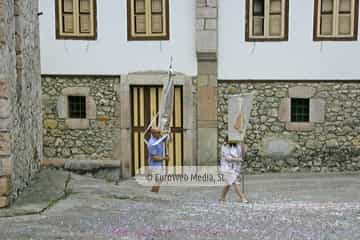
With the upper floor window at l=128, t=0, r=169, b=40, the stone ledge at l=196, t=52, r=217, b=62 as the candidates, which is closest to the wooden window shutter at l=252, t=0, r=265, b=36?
the stone ledge at l=196, t=52, r=217, b=62

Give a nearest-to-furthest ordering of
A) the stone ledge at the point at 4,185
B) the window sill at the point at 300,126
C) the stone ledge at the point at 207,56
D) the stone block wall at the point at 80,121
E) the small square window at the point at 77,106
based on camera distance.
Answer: the stone ledge at the point at 4,185, the stone ledge at the point at 207,56, the window sill at the point at 300,126, the stone block wall at the point at 80,121, the small square window at the point at 77,106

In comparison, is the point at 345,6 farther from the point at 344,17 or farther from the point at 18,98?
the point at 18,98

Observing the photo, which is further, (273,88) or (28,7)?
(273,88)

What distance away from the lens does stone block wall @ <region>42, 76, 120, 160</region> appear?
38.4 feet

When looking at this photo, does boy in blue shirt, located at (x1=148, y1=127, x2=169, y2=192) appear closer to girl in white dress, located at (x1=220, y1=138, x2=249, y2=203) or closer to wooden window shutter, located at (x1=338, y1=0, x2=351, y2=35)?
girl in white dress, located at (x1=220, y1=138, x2=249, y2=203)

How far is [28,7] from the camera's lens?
7.52m

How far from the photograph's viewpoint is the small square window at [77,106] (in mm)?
11828

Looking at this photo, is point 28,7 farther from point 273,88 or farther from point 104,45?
point 273,88

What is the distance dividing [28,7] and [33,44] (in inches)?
27.8

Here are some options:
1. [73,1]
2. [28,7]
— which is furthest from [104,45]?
[28,7]

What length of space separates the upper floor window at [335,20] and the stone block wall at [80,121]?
16.6ft

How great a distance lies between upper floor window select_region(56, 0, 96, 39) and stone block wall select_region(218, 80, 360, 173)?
351 cm

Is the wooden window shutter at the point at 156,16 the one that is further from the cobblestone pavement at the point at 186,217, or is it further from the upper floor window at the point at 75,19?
the cobblestone pavement at the point at 186,217

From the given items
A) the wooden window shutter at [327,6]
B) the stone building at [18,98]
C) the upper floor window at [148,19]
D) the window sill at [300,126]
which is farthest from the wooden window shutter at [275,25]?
the stone building at [18,98]
